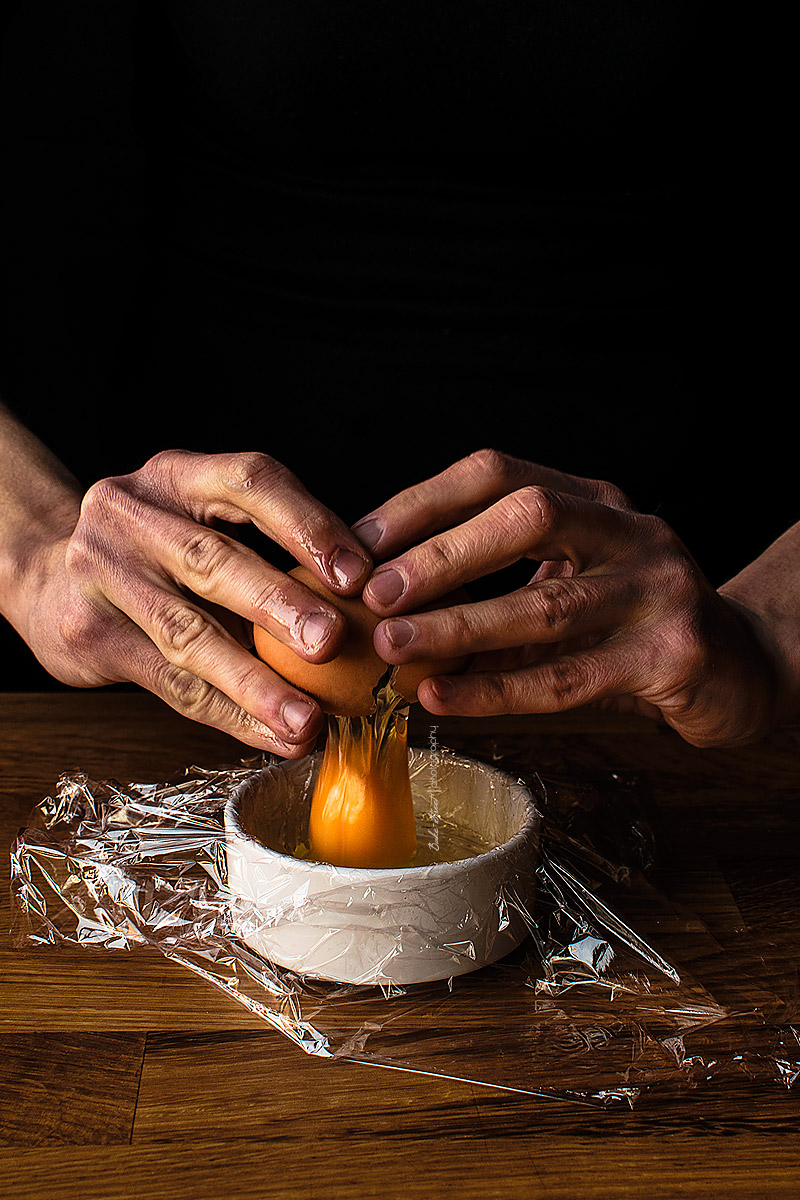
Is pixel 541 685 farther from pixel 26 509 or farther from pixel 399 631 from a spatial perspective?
pixel 26 509

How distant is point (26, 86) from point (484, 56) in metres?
0.64

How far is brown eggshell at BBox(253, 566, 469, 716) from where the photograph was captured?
0.59m

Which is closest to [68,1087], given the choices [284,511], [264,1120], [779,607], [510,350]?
[264,1120]

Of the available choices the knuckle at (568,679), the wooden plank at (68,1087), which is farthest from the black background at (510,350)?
the wooden plank at (68,1087)

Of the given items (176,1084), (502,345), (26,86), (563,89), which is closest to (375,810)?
(176,1084)

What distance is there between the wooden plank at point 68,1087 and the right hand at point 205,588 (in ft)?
0.58

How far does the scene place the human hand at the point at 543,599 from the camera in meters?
0.58

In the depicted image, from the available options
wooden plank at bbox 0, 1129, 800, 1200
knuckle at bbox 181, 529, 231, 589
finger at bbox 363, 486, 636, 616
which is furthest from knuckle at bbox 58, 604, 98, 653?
wooden plank at bbox 0, 1129, 800, 1200

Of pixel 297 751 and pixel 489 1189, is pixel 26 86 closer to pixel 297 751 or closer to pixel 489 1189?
pixel 297 751

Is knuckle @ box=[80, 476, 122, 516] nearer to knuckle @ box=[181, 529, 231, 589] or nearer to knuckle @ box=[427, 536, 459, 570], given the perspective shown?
knuckle @ box=[181, 529, 231, 589]

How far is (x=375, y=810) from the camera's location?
0.66 metres

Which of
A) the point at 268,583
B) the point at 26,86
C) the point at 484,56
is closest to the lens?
the point at 268,583

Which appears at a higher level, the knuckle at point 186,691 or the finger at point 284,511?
the finger at point 284,511

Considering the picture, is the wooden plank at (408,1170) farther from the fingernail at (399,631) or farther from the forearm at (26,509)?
the forearm at (26,509)
